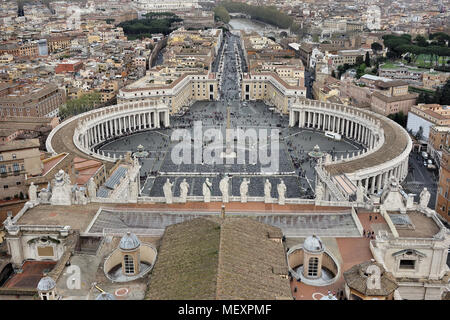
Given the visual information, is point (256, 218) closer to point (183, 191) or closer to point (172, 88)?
point (183, 191)

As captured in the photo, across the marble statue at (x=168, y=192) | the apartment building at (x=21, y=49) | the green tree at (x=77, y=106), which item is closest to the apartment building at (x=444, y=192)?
the marble statue at (x=168, y=192)

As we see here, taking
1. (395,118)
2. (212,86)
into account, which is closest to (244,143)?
(395,118)

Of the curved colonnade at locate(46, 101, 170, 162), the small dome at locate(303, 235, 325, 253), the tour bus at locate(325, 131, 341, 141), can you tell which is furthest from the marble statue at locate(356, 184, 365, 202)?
the tour bus at locate(325, 131, 341, 141)

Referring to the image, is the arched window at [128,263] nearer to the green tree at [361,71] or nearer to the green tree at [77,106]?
the green tree at [77,106]

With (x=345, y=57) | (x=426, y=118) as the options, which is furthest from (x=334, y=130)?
(x=345, y=57)

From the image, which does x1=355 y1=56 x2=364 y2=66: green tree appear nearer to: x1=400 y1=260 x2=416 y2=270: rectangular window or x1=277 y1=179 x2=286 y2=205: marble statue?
x1=277 y1=179 x2=286 y2=205: marble statue
